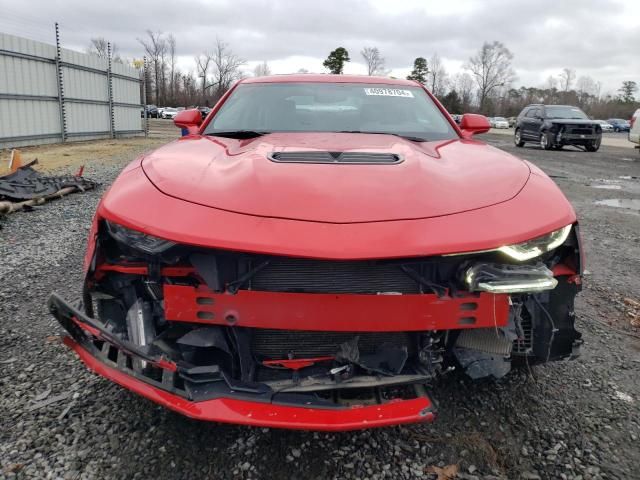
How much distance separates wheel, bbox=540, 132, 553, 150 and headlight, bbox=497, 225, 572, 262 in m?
17.3

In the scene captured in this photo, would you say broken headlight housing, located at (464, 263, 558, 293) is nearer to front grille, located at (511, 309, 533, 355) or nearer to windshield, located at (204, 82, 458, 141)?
front grille, located at (511, 309, 533, 355)

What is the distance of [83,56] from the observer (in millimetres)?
15008

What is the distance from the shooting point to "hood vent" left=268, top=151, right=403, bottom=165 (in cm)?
202

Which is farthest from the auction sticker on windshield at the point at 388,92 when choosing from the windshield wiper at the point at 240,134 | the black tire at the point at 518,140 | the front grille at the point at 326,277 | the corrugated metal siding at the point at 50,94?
the black tire at the point at 518,140

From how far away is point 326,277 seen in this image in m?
1.66

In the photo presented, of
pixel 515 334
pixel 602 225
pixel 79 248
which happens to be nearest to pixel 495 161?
pixel 515 334

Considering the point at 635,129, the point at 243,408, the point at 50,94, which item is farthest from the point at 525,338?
the point at 635,129

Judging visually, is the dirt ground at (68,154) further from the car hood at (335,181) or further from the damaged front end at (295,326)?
the damaged front end at (295,326)

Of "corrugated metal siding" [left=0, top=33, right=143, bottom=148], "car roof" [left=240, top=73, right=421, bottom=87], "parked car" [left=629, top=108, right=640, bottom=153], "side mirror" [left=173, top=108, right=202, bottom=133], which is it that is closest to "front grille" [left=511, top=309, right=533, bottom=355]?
"car roof" [left=240, top=73, right=421, bottom=87]

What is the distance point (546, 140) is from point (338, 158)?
17568mm

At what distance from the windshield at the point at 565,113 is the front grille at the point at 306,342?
18.0 m

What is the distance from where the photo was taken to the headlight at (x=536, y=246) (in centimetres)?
167

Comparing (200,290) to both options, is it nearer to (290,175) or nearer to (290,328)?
(290,328)

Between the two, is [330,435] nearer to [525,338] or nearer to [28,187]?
[525,338]
